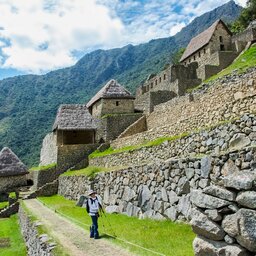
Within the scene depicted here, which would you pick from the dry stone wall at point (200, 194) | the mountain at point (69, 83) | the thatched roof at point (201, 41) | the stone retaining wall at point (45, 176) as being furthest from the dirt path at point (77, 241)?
the mountain at point (69, 83)

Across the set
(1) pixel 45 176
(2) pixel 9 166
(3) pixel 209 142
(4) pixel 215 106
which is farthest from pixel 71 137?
(3) pixel 209 142

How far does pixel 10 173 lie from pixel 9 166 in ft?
2.40

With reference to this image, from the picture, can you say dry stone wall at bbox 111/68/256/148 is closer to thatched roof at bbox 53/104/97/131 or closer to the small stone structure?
thatched roof at bbox 53/104/97/131

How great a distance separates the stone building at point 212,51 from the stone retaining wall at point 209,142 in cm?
1699

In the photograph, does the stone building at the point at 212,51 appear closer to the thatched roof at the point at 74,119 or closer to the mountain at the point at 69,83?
the thatched roof at the point at 74,119

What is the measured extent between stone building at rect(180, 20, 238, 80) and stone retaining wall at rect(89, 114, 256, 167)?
16992mm

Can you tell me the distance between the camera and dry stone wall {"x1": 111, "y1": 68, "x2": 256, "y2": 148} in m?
12.2

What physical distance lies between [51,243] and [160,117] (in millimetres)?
13966

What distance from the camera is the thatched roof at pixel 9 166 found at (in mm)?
25359

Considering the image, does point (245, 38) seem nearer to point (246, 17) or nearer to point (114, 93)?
point (246, 17)

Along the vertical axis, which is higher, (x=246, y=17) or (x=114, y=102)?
(x=246, y=17)

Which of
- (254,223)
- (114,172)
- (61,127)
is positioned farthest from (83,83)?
(254,223)

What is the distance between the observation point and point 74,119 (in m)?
26.8

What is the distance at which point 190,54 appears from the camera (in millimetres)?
36312
